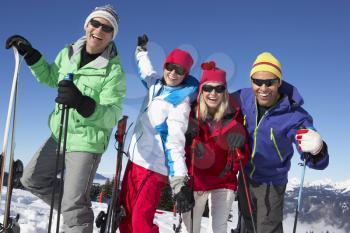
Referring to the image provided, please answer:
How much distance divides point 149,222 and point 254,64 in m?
2.38

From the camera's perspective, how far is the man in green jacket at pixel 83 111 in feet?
12.8

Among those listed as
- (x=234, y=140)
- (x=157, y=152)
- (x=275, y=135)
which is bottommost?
(x=157, y=152)

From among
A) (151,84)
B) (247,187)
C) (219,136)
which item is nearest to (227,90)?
(219,136)

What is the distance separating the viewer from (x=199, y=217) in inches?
177

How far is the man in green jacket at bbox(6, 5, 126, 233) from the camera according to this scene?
3902mm

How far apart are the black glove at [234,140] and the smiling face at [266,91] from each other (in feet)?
2.08

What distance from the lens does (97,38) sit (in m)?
4.31

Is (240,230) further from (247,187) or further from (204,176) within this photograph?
(204,176)

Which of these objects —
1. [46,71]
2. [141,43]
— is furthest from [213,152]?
[46,71]

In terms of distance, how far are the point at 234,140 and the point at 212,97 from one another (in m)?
0.57

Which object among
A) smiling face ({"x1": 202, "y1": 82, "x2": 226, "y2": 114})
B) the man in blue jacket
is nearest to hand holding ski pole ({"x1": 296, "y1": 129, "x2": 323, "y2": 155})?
the man in blue jacket

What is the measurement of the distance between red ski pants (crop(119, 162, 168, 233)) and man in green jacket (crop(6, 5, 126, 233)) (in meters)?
0.40

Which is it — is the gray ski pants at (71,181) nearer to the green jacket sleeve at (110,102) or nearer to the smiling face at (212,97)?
the green jacket sleeve at (110,102)

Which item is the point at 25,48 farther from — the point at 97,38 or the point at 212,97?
the point at 212,97
